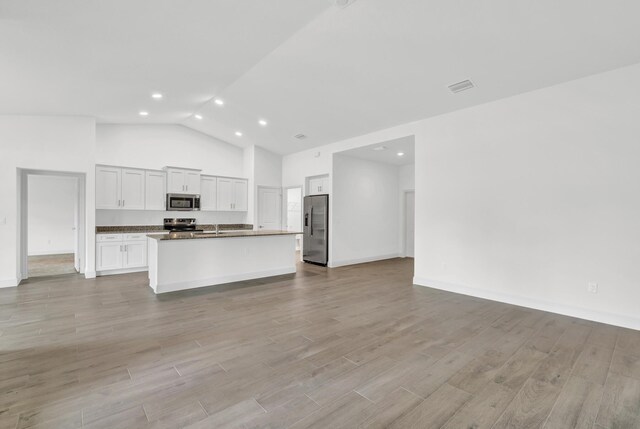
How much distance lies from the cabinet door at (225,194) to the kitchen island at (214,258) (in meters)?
2.62

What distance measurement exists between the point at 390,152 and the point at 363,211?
1695 mm

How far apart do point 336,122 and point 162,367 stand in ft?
16.6

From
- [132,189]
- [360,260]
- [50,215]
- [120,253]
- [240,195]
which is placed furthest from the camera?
[50,215]

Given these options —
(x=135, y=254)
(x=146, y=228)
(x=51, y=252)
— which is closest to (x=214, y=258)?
(x=135, y=254)

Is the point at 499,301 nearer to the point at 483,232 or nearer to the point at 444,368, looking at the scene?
the point at 483,232

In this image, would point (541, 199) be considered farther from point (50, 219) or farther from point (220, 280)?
point (50, 219)

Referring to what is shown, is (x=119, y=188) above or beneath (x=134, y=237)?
above

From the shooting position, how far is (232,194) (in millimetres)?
8250

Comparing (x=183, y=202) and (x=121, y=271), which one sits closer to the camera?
(x=121, y=271)

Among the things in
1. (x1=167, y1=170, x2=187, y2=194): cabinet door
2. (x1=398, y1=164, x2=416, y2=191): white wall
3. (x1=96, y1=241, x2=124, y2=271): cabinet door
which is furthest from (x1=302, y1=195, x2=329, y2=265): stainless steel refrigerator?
(x1=96, y1=241, x2=124, y2=271): cabinet door

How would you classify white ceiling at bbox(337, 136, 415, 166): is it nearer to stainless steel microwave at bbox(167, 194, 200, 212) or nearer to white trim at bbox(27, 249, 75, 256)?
stainless steel microwave at bbox(167, 194, 200, 212)

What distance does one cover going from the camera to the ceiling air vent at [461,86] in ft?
13.5

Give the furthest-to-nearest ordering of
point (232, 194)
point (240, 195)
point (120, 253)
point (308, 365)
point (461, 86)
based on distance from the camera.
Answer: point (240, 195), point (232, 194), point (120, 253), point (461, 86), point (308, 365)

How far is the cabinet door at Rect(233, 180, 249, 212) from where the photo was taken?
8.29 m
